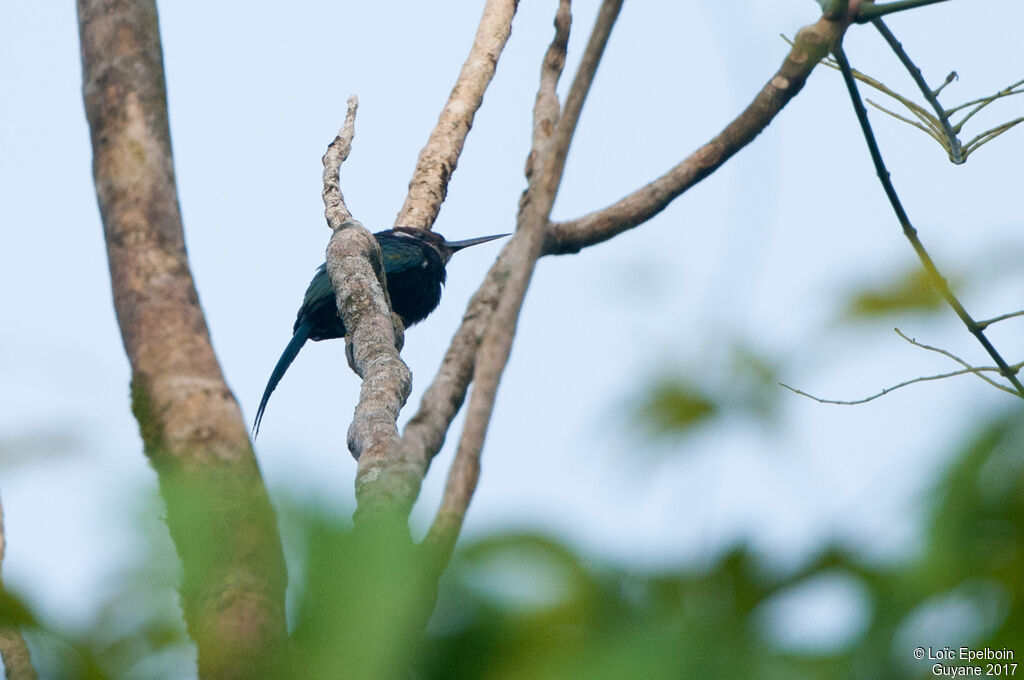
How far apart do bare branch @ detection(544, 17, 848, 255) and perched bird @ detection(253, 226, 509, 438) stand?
10.2ft

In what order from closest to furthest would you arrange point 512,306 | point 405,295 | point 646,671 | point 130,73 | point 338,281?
point 646,671
point 512,306
point 130,73
point 338,281
point 405,295

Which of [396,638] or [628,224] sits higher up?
[628,224]

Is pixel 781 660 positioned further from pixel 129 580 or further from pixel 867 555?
pixel 129 580

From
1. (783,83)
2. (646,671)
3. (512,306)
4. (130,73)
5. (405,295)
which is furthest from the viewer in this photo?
(405,295)

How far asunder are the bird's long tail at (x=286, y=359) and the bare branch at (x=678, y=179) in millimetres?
3670

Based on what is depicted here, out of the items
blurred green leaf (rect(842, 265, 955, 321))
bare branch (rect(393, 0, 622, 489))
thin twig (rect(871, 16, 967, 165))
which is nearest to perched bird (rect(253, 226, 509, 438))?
thin twig (rect(871, 16, 967, 165))

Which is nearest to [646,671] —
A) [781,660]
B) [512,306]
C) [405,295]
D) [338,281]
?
[781,660]

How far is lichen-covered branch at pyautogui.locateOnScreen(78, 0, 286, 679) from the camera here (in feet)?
1.60

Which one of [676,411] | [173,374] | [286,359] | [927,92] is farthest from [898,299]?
[286,359]

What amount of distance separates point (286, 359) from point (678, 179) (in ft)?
12.7

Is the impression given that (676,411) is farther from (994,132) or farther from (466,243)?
(466,243)

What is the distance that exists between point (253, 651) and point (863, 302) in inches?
15.0

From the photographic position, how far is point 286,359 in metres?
5.22

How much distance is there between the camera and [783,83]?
66.4 inches
